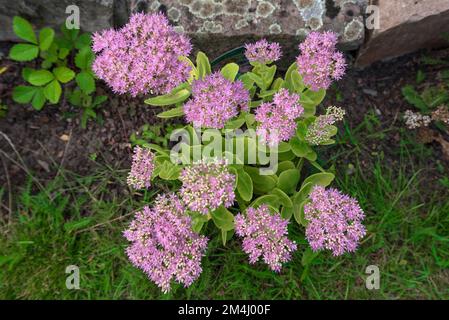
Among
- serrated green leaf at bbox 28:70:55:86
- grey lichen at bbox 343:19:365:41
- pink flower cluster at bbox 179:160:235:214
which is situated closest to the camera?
pink flower cluster at bbox 179:160:235:214

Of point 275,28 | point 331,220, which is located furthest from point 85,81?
point 331,220

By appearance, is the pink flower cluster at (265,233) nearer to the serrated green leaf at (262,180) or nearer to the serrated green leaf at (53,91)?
the serrated green leaf at (262,180)

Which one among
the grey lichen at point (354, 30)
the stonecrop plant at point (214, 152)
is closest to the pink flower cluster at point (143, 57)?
the stonecrop plant at point (214, 152)

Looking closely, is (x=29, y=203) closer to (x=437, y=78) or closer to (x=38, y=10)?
(x=38, y=10)

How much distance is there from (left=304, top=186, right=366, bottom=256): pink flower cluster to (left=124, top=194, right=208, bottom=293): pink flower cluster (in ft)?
1.54

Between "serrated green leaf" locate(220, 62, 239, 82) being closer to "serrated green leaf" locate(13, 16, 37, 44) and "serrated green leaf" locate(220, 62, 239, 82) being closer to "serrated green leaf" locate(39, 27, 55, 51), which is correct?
"serrated green leaf" locate(39, 27, 55, 51)

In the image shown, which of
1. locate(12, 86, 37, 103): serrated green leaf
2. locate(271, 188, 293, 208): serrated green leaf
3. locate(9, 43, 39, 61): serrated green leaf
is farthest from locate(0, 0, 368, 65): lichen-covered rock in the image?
locate(271, 188, 293, 208): serrated green leaf

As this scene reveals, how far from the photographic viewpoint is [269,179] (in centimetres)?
207

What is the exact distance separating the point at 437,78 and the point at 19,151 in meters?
2.57

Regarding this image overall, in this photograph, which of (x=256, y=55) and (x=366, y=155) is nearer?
(x=256, y=55)

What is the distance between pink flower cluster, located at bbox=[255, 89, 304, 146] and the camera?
1.75 meters

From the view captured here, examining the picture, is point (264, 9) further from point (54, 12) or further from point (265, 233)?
point (265, 233)
